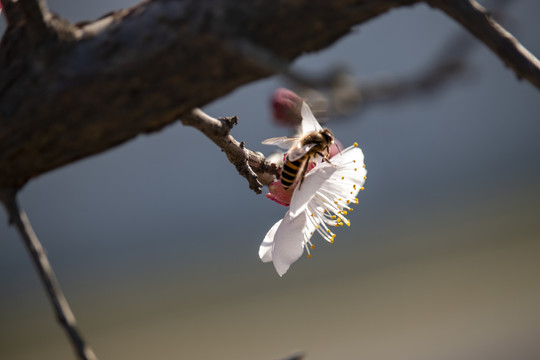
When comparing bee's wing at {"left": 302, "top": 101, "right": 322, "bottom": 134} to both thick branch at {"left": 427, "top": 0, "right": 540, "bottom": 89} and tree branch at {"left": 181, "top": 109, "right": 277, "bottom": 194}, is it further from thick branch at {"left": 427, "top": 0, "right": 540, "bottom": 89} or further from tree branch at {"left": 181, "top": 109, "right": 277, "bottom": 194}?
thick branch at {"left": 427, "top": 0, "right": 540, "bottom": 89}

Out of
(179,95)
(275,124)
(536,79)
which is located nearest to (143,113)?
(179,95)

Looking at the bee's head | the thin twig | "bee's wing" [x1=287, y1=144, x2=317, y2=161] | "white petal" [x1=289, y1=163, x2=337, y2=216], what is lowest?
the thin twig

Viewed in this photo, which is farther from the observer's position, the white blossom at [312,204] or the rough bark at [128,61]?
the white blossom at [312,204]

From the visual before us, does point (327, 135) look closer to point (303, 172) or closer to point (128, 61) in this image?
point (303, 172)

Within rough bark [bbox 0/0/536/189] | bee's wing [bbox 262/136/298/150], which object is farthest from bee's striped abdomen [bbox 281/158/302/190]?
rough bark [bbox 0/0/536/189]

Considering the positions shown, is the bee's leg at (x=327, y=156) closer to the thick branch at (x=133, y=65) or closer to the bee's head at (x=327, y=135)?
the bee's head at (x=327, y=135)

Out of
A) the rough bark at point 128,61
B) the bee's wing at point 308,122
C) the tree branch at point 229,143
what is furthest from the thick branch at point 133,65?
the bee's wing at point 308,122
